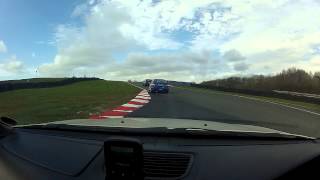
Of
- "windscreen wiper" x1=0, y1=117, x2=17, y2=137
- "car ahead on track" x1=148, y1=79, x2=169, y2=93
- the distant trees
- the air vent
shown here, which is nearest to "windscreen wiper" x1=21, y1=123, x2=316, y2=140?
the air vent

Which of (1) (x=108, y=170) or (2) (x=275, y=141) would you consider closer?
(1) (x=108, y=170)

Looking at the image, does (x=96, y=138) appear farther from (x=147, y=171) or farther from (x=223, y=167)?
(x=223, y=167)

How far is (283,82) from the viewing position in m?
71.2

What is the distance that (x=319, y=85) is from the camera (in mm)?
56719

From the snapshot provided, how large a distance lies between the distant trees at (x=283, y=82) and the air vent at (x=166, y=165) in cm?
5402

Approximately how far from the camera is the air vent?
3334mm

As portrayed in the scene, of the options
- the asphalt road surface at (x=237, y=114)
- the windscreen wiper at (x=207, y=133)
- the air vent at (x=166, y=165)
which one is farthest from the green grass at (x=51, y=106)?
the air vent at (x=166, y=165)

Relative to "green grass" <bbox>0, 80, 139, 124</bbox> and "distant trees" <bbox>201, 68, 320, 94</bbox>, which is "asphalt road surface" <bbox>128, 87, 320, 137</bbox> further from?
"distant trees" <bbox>201, 68, 320, 94</bbox>

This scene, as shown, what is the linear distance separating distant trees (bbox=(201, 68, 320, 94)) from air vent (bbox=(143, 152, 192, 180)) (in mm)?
54020

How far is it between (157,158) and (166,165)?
9cm

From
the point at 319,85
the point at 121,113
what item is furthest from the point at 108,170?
the point at 319,85

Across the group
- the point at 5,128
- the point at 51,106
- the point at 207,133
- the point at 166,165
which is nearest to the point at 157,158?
the point at 166,165

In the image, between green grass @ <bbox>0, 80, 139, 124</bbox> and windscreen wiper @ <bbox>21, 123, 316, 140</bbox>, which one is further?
green grass @ <bbox>0, 80, 139, 124</bbox>

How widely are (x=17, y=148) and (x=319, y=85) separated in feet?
184
